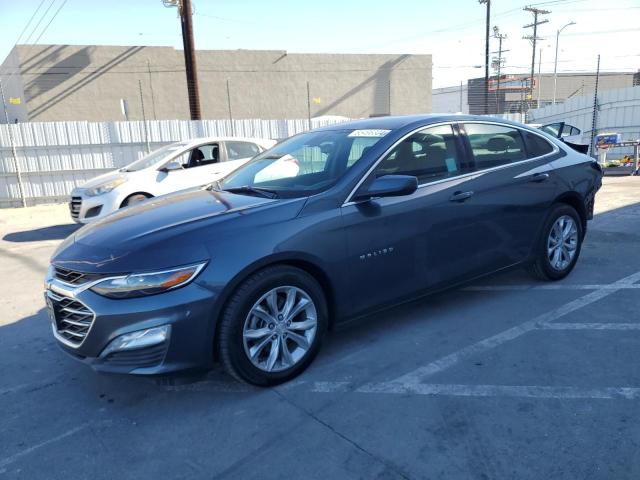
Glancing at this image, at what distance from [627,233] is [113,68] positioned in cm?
2775

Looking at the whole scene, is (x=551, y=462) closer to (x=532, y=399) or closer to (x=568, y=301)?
(x=532, y=399)

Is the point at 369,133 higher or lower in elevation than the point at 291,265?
higher

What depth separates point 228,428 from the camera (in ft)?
9.61

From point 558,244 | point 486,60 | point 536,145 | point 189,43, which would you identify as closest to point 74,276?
point 536,145

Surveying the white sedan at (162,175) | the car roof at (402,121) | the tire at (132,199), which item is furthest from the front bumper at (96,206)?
the car roof at (402,121)

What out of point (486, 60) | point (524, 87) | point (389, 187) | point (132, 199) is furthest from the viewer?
point (524, 87)

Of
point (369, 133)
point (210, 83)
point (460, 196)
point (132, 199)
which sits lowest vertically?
point (132, 199)

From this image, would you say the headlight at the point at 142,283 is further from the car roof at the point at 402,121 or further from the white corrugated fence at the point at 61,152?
the white corrugated fence at the point at 61,152

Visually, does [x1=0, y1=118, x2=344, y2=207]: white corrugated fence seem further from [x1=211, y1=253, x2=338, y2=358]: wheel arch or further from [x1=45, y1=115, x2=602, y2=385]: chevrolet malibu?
[x1=211, y1=253, x2=338, y2=358]: wheel arch

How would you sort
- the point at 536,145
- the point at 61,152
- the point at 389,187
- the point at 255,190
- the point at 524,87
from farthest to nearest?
the point at 524,87 < the point at 61,152 < the point at 536,145 < the point at 255,190 < the point at 389,187

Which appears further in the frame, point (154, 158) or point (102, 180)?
point (154, 158)

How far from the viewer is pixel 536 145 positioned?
4.88 meters

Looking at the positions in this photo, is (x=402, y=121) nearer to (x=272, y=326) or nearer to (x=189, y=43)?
(x=272, y=326)

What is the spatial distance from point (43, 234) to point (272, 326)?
7.52 meters
